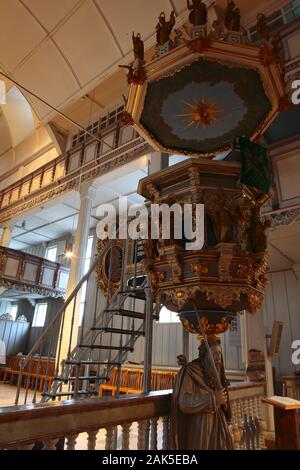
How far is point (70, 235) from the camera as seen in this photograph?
14414 mm

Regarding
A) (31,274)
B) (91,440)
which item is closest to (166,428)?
(91,440)

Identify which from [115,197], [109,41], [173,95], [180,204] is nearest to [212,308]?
[180,204]

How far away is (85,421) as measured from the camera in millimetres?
1952

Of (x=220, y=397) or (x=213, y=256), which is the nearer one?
(x=220, y=397)

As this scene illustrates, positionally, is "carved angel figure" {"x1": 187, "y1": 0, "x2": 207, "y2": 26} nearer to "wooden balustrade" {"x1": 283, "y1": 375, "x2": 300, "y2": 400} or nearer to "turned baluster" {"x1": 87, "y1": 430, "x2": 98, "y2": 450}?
"turned baluster" {"x1": 87, "y1": 430, "x2": 98, "y2": 450}

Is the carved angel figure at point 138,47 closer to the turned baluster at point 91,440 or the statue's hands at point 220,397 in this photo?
the statue's hands at point 220,397

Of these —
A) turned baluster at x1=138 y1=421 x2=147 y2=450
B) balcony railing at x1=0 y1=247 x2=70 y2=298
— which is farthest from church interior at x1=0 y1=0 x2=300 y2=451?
balcony railing at x1=0 y1=247 x2=70 y2=298

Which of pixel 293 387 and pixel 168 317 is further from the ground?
pixel 168 317

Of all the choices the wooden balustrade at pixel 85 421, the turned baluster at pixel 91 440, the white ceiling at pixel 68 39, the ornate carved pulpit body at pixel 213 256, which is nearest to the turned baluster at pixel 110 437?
the wooden balustrade at pixel 85 421

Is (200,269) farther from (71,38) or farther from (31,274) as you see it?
(31,274)

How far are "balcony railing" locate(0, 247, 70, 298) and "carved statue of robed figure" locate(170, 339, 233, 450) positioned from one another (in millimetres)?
9938

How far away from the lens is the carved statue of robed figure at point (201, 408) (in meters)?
2.29

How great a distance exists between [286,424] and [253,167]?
2152 mm

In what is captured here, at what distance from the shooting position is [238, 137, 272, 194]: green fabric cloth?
8.78ft
